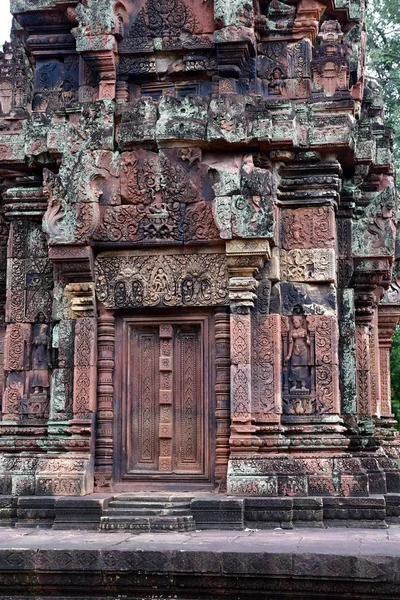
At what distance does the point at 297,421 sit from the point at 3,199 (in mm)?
4395

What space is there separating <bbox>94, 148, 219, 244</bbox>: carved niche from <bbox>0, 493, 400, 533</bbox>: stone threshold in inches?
109

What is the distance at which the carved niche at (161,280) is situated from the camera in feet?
32.3

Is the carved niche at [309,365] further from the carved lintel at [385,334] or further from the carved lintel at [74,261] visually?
the carved lintel at [385,334]

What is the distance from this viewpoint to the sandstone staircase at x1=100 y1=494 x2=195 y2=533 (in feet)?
29.0

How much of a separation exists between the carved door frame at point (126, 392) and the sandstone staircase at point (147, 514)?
1.21 ft

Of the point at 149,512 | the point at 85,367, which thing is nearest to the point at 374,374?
the point at 85,367

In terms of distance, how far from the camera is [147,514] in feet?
29.7

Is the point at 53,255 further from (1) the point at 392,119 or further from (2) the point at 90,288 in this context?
(1) the point at 392,119

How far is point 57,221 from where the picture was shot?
9781 mm

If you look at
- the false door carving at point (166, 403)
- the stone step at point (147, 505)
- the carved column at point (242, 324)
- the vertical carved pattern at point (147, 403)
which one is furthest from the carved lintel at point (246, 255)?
the stone step at point (147, 505)

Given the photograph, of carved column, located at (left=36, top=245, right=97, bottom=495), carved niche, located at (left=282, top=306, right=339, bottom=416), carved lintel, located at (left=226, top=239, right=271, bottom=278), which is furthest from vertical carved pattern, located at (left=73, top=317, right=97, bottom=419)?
carved niche, located at (left=282, top=306, right=339, bottom=416)

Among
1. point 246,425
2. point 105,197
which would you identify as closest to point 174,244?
point 105,197

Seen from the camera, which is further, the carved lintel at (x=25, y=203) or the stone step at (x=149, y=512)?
the carved lintel at (x=25, y=203)

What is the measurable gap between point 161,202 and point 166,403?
2184mm
